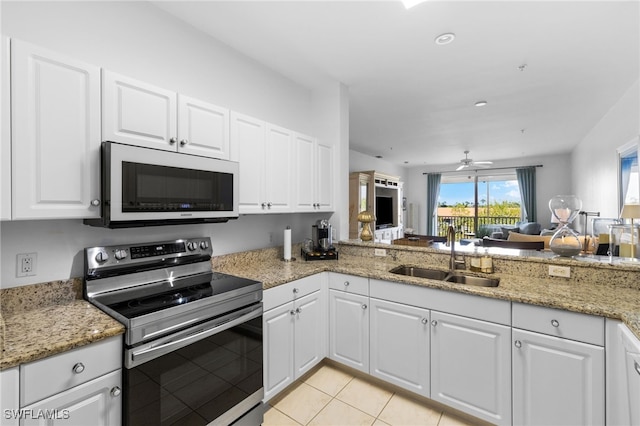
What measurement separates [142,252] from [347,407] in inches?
65.7

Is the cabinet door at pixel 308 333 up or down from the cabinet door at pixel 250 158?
down

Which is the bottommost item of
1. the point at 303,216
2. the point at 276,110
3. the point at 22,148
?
the point at 303,216

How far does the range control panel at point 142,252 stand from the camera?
1.61 m

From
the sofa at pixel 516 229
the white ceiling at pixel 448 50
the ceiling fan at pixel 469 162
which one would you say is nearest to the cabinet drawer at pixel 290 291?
the white ceiling at pixel 448 50

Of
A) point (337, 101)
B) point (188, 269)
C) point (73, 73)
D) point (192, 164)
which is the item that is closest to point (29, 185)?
point (73, 73)

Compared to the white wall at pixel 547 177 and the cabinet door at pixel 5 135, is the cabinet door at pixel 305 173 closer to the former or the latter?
the cabinet door at pixel 5 135

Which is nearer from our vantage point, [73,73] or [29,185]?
[29,185]

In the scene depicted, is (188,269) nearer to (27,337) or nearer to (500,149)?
(27,337)

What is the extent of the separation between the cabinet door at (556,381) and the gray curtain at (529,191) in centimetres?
744

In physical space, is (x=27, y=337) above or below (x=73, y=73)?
below

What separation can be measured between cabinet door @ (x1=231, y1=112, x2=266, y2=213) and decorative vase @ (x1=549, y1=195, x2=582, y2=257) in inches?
79.4

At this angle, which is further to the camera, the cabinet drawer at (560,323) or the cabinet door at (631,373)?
the cabinet drawer at (560,323)

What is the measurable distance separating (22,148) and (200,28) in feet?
4.90

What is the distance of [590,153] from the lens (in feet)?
16.6
